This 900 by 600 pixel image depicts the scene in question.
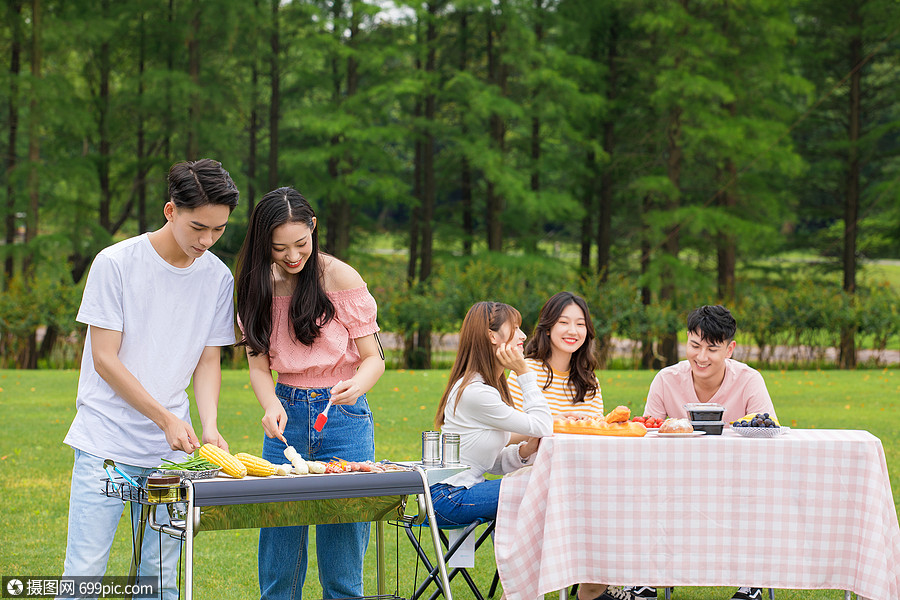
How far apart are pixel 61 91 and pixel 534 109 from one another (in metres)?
8.75

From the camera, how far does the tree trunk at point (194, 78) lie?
18406mm

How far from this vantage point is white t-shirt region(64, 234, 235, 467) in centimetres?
276

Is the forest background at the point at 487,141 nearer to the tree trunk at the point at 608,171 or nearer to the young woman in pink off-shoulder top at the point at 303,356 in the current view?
the tree trunk at the point at 608,171

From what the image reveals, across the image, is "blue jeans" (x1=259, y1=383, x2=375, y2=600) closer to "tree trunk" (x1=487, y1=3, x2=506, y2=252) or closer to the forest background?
the forest background

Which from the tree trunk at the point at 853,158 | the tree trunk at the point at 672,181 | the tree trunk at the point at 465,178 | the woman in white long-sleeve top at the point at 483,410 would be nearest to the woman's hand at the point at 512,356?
the woman in white long-sleeve top at the point at 483,410

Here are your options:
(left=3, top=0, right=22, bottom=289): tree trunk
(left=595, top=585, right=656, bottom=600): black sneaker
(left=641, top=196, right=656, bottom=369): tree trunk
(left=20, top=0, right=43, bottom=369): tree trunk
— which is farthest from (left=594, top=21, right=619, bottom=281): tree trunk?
(left=595, top=585, right=656, bottom=600): black sneaker

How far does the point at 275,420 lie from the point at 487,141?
53.4ft

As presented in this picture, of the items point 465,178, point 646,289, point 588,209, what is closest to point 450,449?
point 646,289

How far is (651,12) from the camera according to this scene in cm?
1809

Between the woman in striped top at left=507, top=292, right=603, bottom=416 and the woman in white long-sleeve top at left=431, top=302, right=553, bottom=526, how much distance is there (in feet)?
2.39

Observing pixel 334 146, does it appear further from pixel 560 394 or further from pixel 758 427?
pixel 758 427

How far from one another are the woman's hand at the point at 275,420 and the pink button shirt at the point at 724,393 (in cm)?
193

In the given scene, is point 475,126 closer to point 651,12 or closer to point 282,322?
point 651,12

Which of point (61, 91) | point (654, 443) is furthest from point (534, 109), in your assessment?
point (654, 443)
